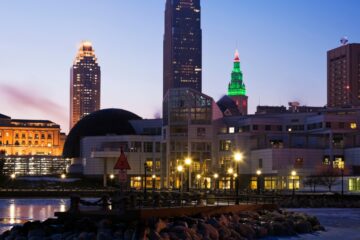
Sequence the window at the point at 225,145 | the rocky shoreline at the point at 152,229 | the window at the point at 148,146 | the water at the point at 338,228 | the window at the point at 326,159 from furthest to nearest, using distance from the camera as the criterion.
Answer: the window at the point at 148,146
the window at the point at 225,145
the window at the point at 326,159
the water at the point at 338,228
the rocky shoreline at the point at 152,229

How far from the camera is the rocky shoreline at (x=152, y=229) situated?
4259cm

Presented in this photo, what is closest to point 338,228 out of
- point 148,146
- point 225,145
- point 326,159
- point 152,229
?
point 152,229

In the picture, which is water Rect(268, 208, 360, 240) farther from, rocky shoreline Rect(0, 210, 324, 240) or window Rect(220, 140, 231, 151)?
window Rect(220, 140, 231, 151)

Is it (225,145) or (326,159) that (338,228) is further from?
(225,145)

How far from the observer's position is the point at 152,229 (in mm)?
43500

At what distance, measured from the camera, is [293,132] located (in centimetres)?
16712

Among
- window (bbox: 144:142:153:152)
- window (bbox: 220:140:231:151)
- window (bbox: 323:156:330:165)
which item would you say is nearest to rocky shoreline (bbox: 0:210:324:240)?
window (bbox: 323:156:330:165)

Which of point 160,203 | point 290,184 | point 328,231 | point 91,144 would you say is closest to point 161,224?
point 160,203

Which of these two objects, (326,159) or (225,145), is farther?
(225,145)

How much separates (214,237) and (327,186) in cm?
9102

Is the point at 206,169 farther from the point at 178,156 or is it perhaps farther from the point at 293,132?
the point at 293,132

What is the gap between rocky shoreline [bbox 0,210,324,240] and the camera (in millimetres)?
42594

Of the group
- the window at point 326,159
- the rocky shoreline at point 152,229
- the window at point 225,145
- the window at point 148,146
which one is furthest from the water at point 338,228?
the window at point 148,146

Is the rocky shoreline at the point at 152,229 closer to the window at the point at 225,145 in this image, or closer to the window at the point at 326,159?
the window at the point at 326,159
